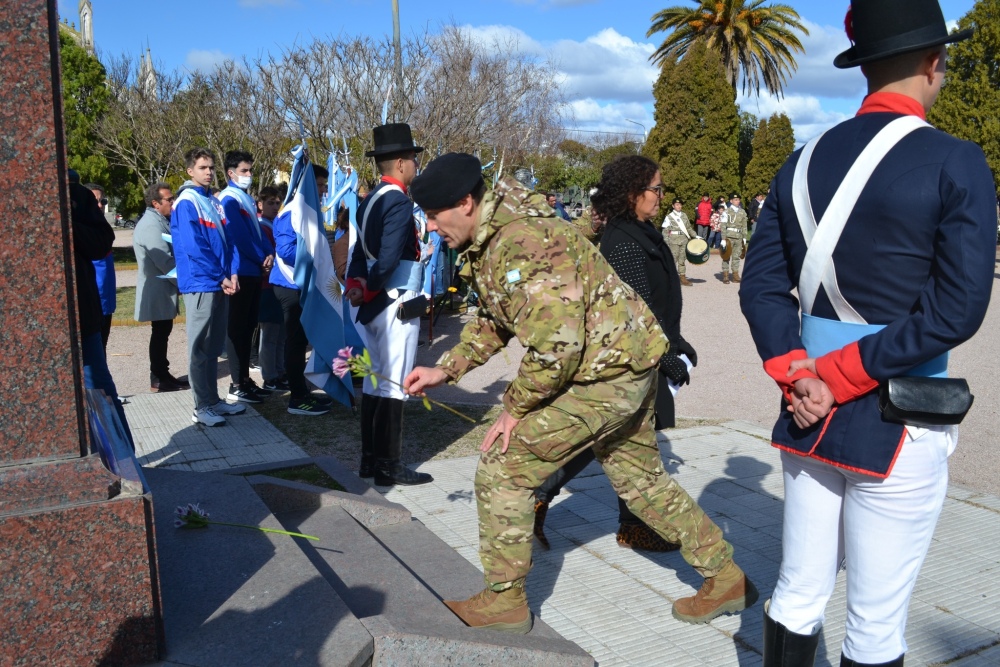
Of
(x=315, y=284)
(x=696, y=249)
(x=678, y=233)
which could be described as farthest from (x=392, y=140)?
(x=678, y=233)

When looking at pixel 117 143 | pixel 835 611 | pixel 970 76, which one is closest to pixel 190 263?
pixel 835 611

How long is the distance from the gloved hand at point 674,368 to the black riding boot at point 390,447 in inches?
71.5

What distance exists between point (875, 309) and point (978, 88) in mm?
26433

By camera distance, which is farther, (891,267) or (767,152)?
(767,152)

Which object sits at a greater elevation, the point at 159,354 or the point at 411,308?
the point at 411,308

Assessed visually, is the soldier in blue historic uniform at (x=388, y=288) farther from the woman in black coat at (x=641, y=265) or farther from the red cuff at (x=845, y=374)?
the red cuff at (x=845, y=374)

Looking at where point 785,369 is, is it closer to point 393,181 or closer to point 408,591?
point 408,591

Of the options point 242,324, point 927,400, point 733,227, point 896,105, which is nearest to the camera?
point 927,400

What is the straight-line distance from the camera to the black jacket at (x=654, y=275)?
14.1ft

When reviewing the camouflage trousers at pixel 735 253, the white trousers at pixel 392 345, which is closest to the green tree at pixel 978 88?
the camouflage trousers at pixel 735 253

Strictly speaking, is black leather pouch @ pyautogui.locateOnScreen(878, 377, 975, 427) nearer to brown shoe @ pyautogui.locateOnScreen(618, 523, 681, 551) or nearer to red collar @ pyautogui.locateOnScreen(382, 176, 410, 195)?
brown shoe @ pyautogui.locateOnScreen(618, 523, 681, 551)

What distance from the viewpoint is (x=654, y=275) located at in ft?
14.3

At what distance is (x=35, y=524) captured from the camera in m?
2.52

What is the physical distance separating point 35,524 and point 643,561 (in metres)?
2.88
